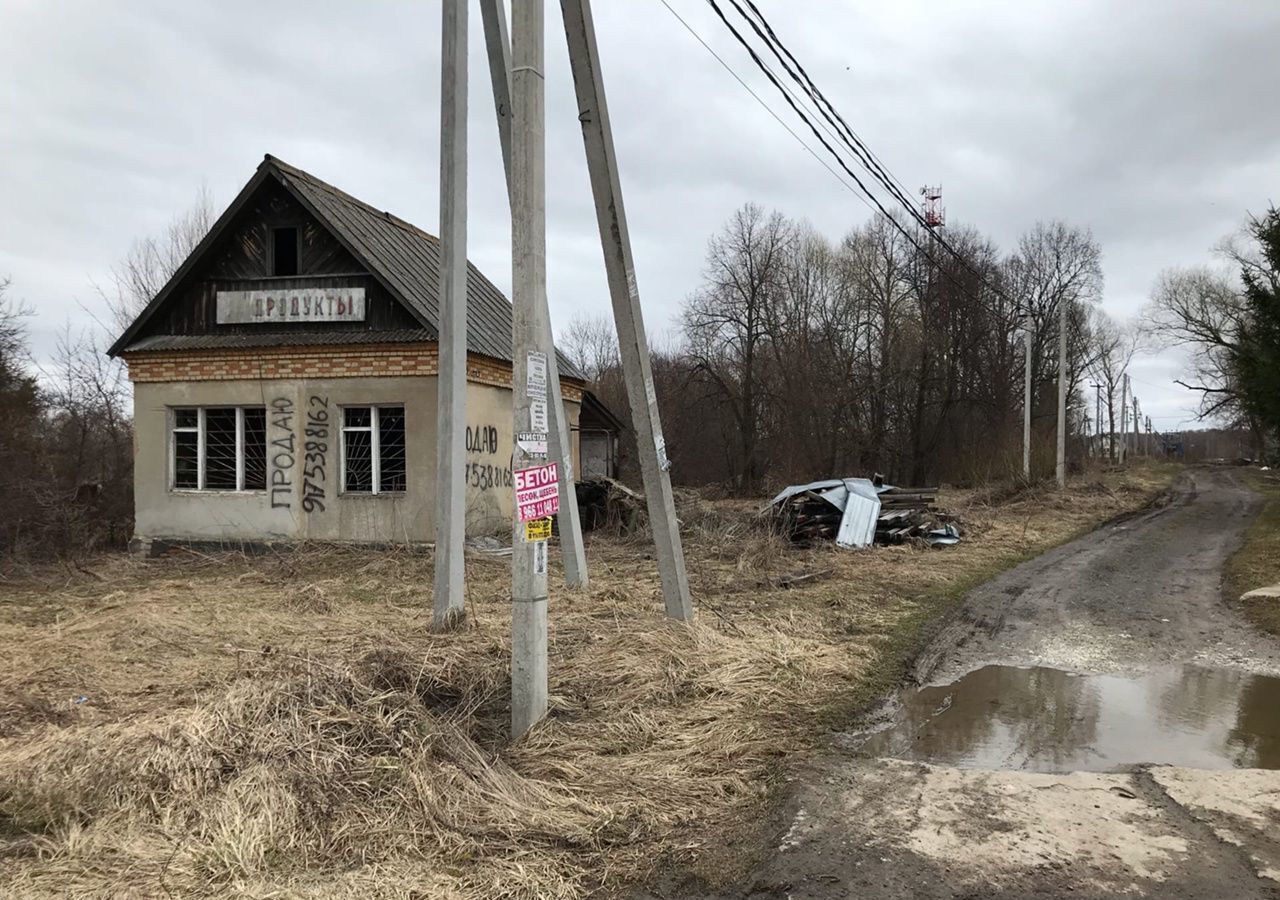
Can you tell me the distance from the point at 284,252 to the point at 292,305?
Result: 1.23 meters

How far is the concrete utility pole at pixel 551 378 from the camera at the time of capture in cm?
864

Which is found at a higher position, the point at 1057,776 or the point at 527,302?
the point at 527,302

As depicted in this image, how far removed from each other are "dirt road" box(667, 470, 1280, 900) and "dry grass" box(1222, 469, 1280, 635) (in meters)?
0.35

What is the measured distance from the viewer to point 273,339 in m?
14.9

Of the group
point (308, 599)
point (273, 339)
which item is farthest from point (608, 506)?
point (308, 599)

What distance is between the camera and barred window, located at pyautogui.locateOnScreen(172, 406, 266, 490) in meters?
15.2

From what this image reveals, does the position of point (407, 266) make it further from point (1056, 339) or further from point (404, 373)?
point (1056, 339)

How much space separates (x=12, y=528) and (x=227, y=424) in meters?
A: 3.65

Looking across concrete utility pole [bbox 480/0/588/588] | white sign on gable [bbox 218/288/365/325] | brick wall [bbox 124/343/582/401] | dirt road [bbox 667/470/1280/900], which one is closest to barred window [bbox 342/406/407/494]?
brick wall [bbox 124/343/582/401]

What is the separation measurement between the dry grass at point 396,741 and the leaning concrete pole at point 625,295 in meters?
0.69

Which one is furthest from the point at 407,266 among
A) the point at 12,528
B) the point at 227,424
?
the point at 12,528

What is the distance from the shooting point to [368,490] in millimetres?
14789

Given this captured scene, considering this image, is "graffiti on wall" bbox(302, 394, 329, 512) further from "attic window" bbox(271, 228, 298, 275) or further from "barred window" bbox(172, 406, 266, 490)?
"attic window" bbox(271, 228, 298, 275)

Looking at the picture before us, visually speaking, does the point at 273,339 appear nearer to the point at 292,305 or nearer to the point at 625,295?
the point at 292,305
